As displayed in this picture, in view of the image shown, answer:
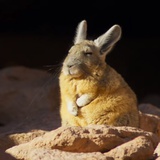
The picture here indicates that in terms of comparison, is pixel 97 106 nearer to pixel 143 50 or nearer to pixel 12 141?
pixel 12 141

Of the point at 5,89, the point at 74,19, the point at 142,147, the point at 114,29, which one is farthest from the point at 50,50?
the point at 142,147

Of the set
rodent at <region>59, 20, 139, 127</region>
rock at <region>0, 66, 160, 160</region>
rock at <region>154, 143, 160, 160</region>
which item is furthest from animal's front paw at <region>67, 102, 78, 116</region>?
rock at <region>154, 143, 160, 160</region>

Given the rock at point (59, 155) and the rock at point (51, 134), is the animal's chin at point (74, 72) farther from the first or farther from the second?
the rock at point (59, 155)

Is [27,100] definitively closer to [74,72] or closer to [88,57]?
[88,57]

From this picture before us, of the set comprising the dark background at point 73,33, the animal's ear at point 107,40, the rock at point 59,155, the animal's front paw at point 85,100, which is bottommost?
the rock at point 59,155

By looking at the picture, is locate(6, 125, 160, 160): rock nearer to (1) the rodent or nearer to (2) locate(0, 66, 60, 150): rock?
(1) the rodent

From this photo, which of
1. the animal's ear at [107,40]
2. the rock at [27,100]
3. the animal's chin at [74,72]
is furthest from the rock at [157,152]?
the rock at [27,100]
